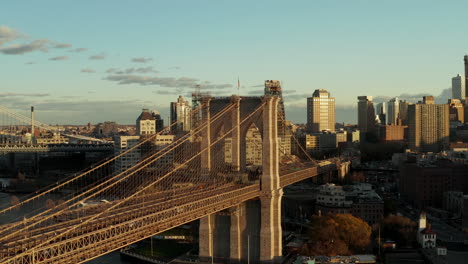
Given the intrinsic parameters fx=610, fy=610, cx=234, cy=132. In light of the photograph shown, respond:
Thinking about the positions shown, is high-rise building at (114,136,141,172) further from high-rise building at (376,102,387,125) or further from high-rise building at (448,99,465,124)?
high-rise building at (376,102,387,125)

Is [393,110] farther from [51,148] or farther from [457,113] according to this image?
[51,148]

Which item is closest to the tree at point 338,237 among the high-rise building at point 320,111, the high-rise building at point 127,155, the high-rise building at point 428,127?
the high-rise building at point 127,155

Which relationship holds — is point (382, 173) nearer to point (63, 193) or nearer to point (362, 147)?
point (362, 147)

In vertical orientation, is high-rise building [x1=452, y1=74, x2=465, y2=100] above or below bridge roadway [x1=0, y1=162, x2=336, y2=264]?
above

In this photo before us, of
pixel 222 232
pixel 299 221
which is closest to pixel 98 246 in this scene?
pixel 222 232

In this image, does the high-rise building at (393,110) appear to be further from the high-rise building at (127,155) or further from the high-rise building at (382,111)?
the high-rise building at (127,155)

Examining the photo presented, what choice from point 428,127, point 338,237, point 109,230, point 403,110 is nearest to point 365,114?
point 403,110

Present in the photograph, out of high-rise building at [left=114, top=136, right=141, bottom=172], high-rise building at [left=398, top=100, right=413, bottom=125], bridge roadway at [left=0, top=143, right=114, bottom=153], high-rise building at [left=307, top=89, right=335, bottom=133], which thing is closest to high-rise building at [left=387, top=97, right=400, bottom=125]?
high-rise building at [left=398, top=100, right=413, bottom=125]
